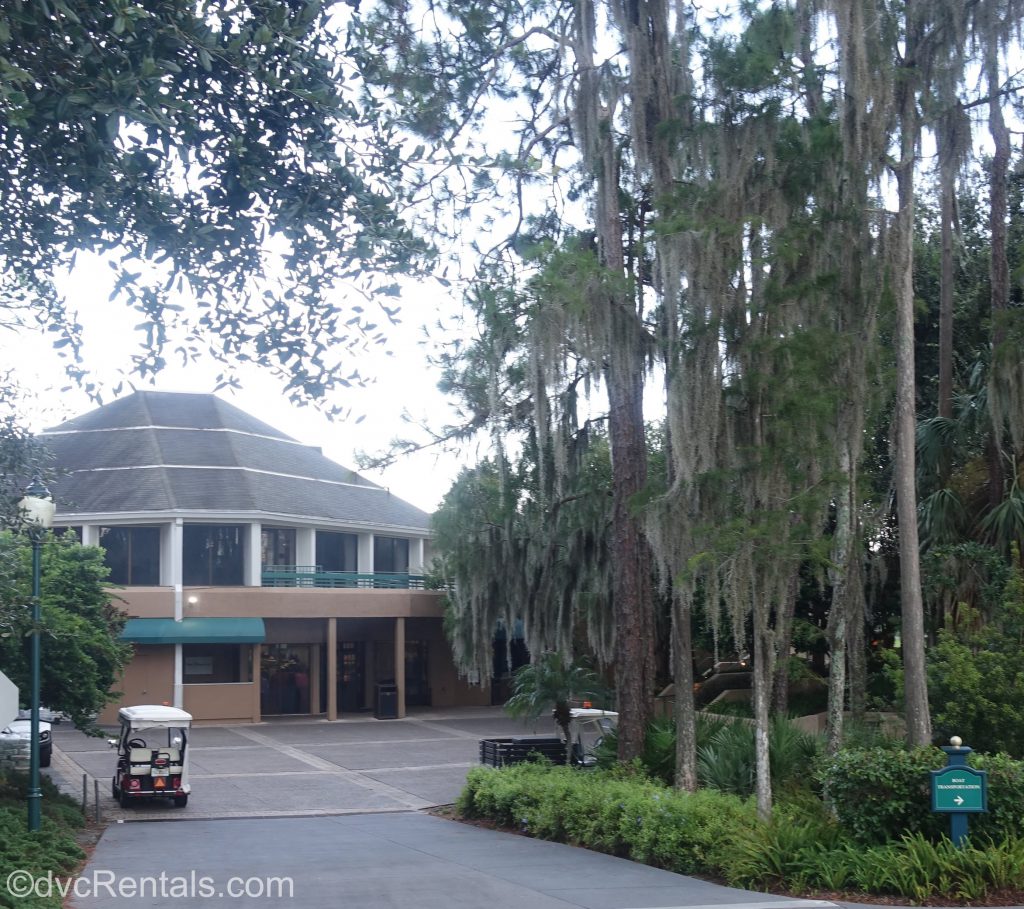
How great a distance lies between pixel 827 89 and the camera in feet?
49.2

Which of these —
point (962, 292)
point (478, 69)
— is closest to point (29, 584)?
point (478, 69)

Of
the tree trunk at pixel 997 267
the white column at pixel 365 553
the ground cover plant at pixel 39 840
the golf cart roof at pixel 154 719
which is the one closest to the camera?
the ground cover plant at pixel 39 840

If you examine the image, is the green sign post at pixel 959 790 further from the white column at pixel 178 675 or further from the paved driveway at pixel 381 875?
the white column at pixel 178 675

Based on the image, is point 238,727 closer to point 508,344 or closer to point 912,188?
point 508,344

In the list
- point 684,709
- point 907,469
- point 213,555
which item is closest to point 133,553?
point 213,555

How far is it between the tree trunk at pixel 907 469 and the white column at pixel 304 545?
25926 millimetres

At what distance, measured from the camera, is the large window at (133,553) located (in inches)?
1401

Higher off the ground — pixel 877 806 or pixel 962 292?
pixel 962 292

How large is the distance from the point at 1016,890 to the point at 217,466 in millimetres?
31128

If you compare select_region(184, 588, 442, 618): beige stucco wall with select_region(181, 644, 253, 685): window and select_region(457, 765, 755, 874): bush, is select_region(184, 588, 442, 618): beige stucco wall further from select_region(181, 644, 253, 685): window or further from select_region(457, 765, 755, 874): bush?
select_region(457, 765, 755, 874): bush

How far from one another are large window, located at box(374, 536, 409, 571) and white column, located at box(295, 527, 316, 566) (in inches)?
150

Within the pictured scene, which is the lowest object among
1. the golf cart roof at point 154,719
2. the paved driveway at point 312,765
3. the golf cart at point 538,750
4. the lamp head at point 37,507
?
the paved driveway at point 312,765

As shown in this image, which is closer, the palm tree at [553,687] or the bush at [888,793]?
the bush at [888,793]

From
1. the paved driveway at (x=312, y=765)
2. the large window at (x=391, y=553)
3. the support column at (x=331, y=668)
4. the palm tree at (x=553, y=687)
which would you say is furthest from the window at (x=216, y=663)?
the palm tree at (x=553, y=687)
